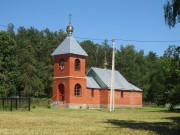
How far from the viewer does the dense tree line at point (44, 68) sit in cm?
4731

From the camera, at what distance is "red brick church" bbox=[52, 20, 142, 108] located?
177ft

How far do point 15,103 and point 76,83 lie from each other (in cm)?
1617

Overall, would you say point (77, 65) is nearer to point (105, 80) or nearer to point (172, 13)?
point (105, 80)

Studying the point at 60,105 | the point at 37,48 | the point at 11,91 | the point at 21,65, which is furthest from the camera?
the point at 37,48

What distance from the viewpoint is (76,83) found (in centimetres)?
5475

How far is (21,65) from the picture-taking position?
8044 cm

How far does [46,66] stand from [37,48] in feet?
26.0

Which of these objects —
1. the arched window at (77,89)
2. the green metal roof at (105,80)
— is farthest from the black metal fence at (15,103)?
the green metal roof at (105,80)

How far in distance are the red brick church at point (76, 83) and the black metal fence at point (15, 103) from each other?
12.9 metres

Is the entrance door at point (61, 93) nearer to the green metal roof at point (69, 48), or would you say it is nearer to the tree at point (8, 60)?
the green metal roof at point (69, 48)

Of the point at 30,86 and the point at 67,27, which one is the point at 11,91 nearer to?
the point at 30,86

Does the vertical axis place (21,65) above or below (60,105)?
above

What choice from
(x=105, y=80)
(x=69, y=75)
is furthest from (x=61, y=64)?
(x=105, y=80)

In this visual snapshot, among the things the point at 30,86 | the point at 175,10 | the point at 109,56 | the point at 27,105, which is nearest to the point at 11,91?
the point at 30,86
